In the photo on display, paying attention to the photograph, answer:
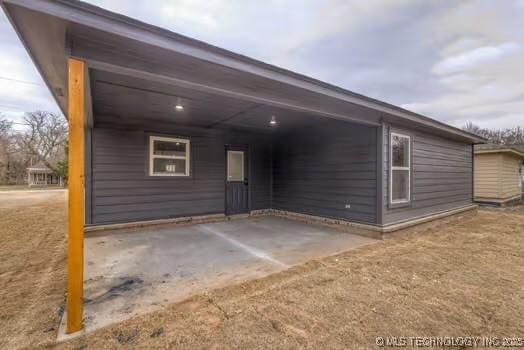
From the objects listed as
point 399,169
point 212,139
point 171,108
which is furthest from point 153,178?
point 399,169

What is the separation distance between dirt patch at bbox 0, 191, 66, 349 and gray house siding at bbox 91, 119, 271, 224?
1.08m

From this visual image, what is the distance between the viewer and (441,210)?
21.4ft

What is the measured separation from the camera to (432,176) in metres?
6.12

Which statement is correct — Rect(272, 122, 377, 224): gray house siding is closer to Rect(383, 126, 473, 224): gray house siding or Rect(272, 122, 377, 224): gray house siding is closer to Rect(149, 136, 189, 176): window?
Rect(383, 126, 473, 224): gray house siding

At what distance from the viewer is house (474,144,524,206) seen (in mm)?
9477

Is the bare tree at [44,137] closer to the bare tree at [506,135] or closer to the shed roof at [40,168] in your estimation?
the shed roof at [40,168]

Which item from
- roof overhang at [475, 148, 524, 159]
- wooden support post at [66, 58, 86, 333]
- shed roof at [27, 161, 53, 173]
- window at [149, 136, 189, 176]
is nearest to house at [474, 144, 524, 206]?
roof overhang at [475, 148, 524, 159]

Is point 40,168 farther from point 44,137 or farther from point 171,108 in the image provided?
point 171,108

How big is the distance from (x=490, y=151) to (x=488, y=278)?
9.21m

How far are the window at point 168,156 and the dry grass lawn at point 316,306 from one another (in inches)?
96.5

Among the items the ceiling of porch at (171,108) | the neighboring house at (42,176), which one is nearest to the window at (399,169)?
the ceiling of porch at (171,108)

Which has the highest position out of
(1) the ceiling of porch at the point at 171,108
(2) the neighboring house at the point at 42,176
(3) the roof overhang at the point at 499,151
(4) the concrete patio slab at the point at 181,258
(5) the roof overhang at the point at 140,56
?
(1) the ceiling of porch at the point at 171,108

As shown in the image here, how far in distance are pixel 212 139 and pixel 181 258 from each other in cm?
350

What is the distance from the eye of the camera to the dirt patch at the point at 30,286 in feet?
5.84
